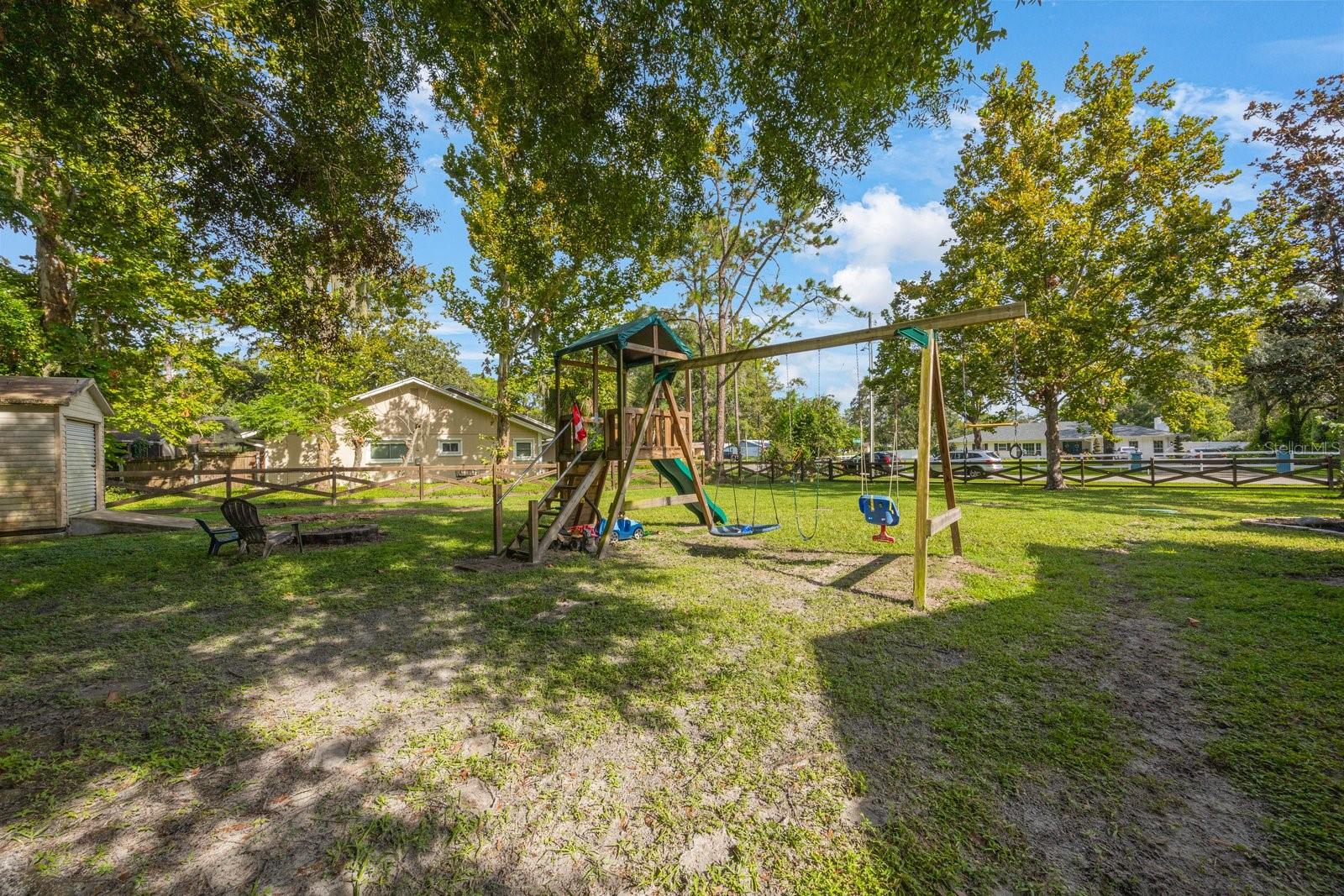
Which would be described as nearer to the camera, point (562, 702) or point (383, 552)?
point (562, 702)

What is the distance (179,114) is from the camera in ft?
18.1

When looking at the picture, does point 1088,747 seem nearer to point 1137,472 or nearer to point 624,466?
point 624,466

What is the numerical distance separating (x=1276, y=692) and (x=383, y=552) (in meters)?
10.3

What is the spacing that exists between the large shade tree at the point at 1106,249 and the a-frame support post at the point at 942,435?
42.4ft

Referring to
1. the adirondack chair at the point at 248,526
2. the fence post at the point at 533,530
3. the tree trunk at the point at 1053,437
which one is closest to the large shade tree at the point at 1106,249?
the tree trunk at the point at 1053,437

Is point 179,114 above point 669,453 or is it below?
above

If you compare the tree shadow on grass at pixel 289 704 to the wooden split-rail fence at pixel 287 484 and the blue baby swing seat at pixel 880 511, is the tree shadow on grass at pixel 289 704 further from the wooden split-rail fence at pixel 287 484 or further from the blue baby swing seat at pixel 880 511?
the wooden split-rail fence at pixel 287 484

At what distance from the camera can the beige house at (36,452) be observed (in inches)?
388

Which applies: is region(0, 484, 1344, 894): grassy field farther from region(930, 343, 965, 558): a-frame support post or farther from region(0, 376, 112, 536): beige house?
region(0, 376, 112, 536): beige house

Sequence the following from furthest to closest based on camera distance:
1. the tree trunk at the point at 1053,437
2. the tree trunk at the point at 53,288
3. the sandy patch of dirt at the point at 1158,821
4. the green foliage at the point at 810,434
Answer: the green foliage at the point at 810,434
the tree trunk at the point at 1053,437
the tree trunk at the point at 53,288
the sandy patch of dirt at the point at 1158,821

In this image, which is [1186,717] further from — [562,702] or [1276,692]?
[562,702]

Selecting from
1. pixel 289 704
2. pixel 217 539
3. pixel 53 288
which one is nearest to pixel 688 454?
pixel 289 704

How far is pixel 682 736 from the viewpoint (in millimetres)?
3164

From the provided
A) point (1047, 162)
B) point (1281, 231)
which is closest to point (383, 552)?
point (1047, 162)
